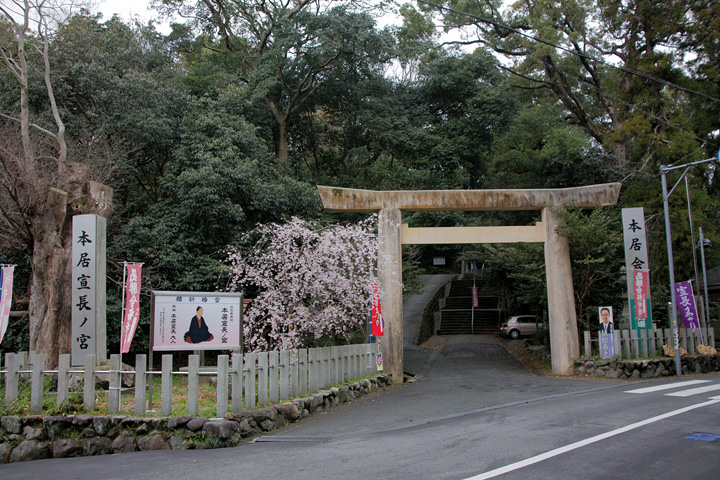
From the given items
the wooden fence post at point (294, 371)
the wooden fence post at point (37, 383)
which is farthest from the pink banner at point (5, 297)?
the wooden fence post at point (294, 371)

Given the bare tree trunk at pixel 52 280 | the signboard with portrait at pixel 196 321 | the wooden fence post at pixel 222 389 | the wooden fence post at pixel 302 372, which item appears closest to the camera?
the wooden fence post at pixel 222 389

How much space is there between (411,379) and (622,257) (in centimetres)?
855

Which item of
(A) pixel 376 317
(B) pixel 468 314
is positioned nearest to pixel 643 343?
(A) pixel 376 317

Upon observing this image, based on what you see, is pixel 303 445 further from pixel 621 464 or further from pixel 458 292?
pixel 458 292

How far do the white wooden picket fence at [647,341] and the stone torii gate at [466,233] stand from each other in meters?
1.01

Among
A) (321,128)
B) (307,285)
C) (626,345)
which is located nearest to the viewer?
(307,285)

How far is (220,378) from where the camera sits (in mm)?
8047

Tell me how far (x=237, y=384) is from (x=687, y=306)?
14555 mm

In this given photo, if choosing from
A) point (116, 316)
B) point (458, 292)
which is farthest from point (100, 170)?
point (458, 292)

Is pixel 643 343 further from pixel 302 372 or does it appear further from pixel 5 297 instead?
pixel 5 297

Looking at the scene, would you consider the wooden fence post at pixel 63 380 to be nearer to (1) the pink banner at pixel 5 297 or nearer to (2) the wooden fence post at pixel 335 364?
(1) the pink banner at pixel 5 297

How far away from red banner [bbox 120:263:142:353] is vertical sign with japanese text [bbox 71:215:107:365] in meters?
0.64

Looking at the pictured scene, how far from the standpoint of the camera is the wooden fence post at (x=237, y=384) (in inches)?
319

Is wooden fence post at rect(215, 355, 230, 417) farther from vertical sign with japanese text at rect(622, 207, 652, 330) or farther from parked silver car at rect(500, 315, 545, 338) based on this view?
parked silver car at rect(500, 315, 545, 338)
